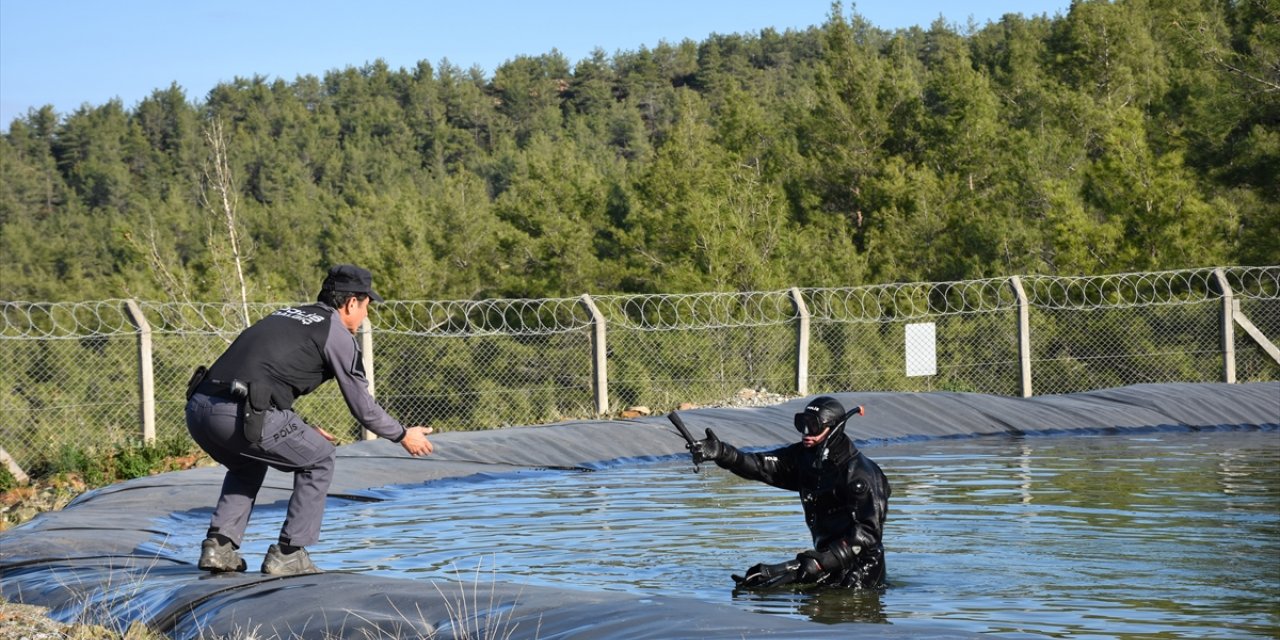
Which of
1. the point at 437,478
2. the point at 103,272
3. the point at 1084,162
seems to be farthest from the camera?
the point at 103,272

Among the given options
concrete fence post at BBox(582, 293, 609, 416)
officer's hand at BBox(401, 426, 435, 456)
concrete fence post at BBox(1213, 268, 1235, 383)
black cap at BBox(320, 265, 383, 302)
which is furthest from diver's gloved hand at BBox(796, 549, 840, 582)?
concrete fence post at BBox(1213, 268, 1235, 383)

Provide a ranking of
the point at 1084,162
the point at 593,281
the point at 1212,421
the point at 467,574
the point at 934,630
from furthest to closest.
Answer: the point at 593,281 < the point at 1084,162 < the point at 1212,421 < the point at 467,574 < the point at 934,630

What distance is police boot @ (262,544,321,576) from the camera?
6.91m

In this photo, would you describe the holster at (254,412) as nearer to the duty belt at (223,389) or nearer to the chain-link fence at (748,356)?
the duty belt at (223,389)

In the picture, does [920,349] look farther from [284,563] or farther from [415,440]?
[284,563]

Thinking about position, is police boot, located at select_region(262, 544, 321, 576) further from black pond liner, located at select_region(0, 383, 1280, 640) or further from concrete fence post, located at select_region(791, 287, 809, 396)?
concrete fence post, located at select_region(791, 287, 809, 396)

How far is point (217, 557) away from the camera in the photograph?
23.0 ft

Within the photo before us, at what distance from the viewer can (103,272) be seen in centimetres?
7638

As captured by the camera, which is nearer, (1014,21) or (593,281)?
(593,281)

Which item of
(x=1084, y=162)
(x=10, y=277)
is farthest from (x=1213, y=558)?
(x=10, y=277)

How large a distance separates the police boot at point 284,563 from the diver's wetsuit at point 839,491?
7.19ft

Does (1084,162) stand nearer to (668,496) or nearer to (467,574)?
(668,496)

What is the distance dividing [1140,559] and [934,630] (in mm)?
3741

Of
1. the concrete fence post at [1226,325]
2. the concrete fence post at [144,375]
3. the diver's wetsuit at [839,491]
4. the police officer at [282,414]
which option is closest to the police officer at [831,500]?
the diver's wetsuit at [839,491]
